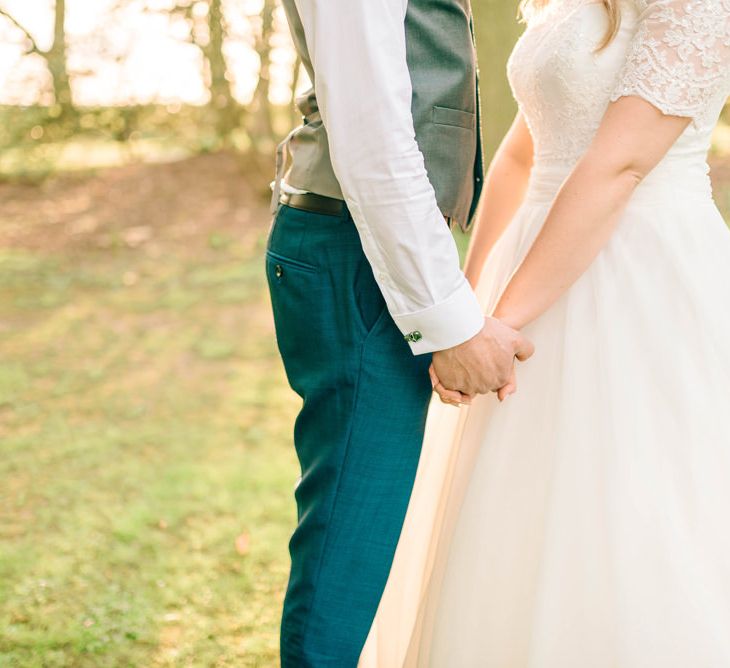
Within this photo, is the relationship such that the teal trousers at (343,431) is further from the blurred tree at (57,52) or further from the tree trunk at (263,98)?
the blurred tree at (57,52)

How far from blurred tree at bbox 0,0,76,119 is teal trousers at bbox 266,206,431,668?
610 cm

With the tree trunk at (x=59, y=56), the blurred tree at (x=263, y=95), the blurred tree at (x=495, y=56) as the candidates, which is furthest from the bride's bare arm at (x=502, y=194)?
the tree trunk at (x=59, y=56)

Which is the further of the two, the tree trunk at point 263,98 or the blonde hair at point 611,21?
the tree trunk at point 263,98

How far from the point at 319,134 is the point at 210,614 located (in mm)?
1710

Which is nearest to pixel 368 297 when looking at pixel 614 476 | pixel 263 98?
pixel 614 476

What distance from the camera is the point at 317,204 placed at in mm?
1590

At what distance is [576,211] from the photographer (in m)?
1.61

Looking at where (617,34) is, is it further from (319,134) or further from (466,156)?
(319,134)

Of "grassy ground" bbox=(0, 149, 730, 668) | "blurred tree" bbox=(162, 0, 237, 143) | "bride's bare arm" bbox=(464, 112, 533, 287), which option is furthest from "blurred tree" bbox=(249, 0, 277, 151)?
"bride's bare arm" bbox=(464, 112, 533, 287)

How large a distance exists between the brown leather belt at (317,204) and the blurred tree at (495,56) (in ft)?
13.3

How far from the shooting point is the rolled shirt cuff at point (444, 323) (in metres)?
1.46

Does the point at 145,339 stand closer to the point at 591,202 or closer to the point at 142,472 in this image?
the point at 142,472

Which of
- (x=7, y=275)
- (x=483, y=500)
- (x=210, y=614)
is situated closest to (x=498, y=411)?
(x=483, y=500)

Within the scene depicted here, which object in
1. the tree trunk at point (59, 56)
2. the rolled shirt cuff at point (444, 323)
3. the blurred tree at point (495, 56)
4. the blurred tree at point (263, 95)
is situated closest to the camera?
the rolled shirt cuff at point (444, 323)
